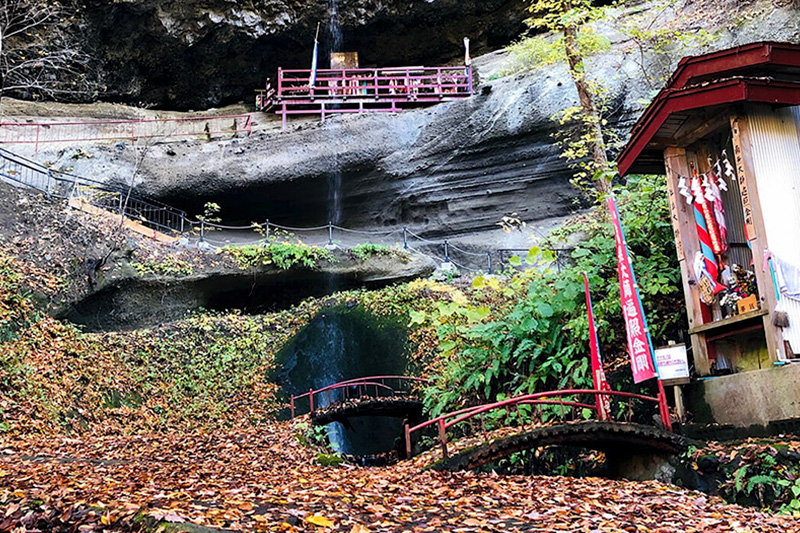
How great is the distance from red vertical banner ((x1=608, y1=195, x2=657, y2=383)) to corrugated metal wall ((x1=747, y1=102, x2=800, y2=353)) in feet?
5.15

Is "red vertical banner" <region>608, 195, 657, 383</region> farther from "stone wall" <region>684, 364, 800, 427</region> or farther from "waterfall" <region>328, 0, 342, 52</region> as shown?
"waterfall" <region>328, 0, 342, 52</region>

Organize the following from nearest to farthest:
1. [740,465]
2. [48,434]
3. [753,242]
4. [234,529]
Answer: [234,529] → [740,465] → [753,242] → [48,434]

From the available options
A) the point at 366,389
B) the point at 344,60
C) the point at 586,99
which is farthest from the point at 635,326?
the point at 344,60

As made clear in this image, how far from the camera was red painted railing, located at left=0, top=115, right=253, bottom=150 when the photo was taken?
79.7 feet

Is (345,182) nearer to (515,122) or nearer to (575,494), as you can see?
(515,122)

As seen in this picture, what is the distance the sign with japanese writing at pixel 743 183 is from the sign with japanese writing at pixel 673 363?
1752 mm

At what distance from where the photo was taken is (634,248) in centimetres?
1051

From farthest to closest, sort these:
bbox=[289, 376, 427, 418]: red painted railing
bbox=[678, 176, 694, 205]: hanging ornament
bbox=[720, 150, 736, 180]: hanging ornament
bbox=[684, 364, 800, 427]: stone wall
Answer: bbox=[289, 376, 427, 418]: red painted railing < bbox=[678, 176, 694, 205]: hanging ornament < bbox=[720, 150, 736, 180]: hanging ornament < bbox=[684, 364, 800, 427]: stone wall

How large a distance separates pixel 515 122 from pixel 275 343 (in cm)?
1134

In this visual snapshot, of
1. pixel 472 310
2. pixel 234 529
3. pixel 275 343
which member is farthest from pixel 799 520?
pixel 275 343

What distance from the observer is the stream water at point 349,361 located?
1662 centimetres

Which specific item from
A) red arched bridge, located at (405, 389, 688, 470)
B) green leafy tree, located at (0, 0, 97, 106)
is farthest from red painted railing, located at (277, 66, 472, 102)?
red arched bridge, located at (405, 389, 688, 470)

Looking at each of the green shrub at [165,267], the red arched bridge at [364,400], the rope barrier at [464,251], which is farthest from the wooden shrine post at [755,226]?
the green shrub at [165,267]

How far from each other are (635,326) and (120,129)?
24.5m
